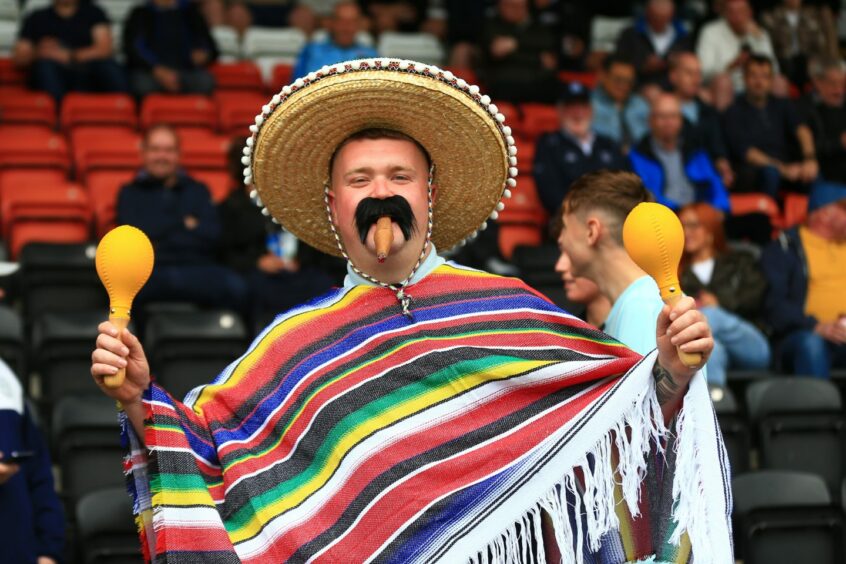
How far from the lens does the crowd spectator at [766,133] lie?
10703 millimetres

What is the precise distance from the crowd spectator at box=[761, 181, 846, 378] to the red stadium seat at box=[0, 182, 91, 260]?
3.84m

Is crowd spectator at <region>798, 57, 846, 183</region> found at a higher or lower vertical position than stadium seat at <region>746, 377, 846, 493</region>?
higher

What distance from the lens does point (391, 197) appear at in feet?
12.1

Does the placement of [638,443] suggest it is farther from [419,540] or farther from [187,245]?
[187,245]

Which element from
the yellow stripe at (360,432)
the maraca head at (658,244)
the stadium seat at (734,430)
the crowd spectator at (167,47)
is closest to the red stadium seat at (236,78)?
the crowd spectator at (167,47)

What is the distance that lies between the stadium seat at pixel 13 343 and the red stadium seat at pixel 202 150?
2631 millimetres

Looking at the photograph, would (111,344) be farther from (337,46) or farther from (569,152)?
(337,46)

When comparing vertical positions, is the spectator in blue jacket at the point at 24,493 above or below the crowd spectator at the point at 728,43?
below

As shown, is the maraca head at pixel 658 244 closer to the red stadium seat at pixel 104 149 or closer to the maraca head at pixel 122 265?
the maraca head at pixel 122 265

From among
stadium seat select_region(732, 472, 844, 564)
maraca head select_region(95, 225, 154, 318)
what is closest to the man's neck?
maraca head select_region(95, 225, 154, 318)

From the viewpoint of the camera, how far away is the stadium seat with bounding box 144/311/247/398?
277 inches

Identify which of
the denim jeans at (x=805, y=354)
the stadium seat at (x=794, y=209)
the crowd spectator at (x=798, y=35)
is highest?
the crowd spectator at (x=798, y=35)

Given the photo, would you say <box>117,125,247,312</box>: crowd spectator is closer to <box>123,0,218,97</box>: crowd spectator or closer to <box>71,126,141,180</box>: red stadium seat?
<box>71,126,141,180</box>: red stadium seat

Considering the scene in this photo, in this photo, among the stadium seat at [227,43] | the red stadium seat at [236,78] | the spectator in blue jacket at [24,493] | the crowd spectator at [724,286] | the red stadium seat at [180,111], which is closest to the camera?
the spectator in blue jacket at [24,493]
